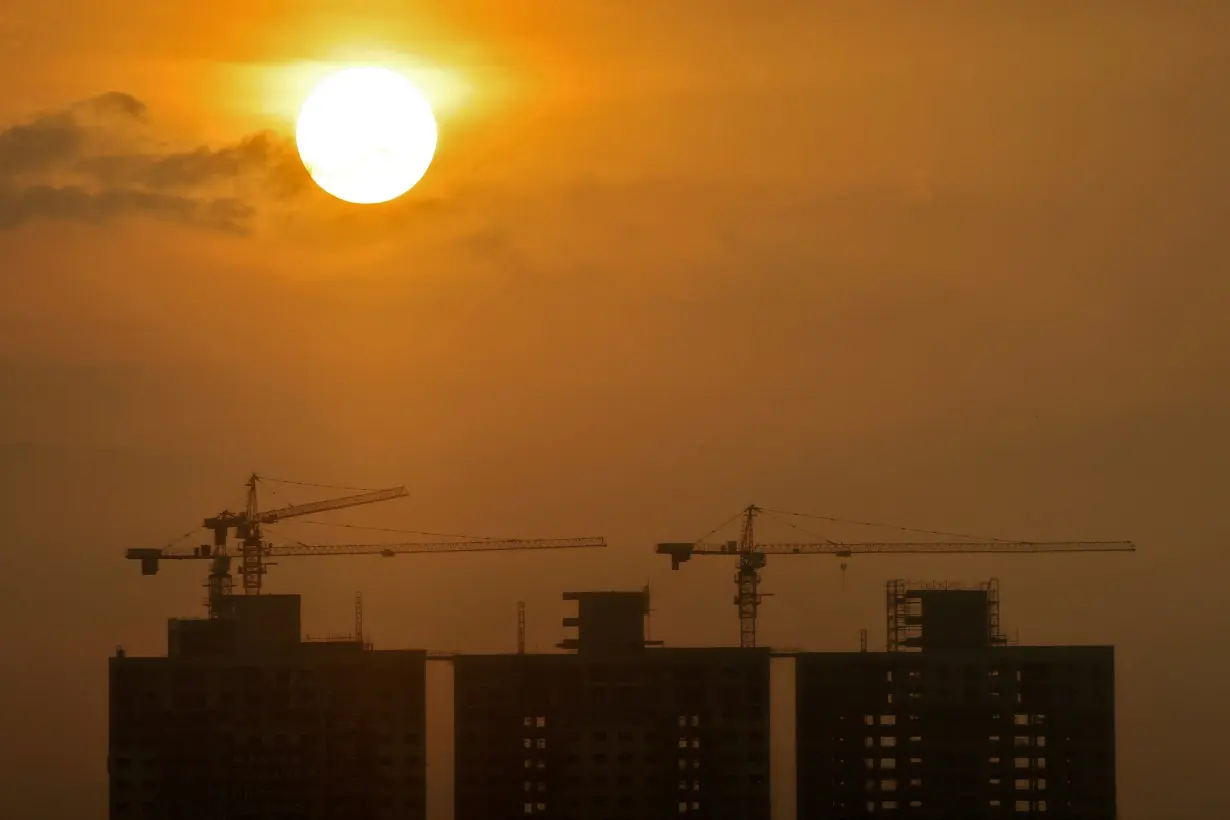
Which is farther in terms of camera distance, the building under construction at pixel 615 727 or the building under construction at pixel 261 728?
the building under construction at pixel 261 728

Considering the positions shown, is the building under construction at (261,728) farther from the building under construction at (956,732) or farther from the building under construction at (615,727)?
the building under construction at (956,732)

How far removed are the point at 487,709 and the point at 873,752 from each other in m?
16.1

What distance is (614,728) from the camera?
9419cm

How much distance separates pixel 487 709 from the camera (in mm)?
93250

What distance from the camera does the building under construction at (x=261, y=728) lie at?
93875 millimetres

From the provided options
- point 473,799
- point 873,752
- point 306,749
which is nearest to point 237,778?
point 306,749

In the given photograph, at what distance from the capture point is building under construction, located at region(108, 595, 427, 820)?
93875 millimetres

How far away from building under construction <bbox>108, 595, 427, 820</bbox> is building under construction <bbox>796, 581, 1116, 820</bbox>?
669 inches

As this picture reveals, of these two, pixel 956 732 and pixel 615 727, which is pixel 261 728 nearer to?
pixel 615 727

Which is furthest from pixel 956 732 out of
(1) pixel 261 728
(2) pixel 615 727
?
(1) pixel 261 728

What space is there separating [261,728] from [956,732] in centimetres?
2911

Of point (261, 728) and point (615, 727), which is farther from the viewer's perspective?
point (261, 728)

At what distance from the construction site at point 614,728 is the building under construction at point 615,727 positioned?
82 mm

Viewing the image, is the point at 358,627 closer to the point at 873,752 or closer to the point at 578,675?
the point at 578,675
